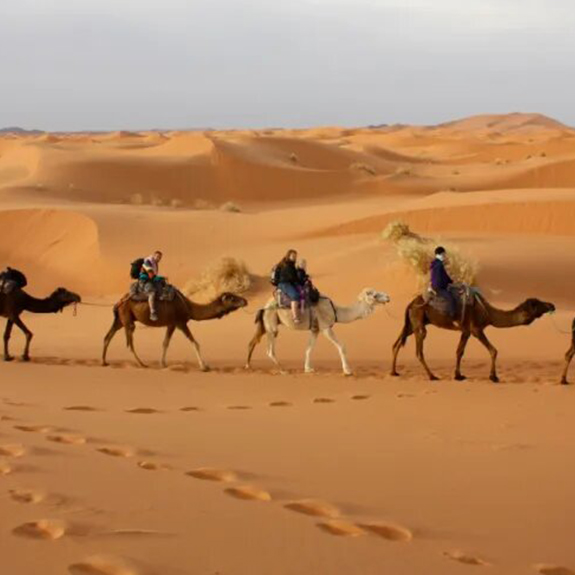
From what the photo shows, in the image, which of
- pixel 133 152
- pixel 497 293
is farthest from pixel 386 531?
pixel 133 152

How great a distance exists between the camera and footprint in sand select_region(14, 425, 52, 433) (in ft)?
27.4

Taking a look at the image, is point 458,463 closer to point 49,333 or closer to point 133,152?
point 49,333

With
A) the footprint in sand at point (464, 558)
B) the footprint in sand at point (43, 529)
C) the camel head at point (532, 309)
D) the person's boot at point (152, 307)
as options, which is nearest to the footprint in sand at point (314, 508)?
the footprint in sand at point (464, 558)

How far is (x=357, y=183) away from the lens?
54.5 m

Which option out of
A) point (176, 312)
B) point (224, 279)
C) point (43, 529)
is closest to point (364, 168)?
point (224, 279)

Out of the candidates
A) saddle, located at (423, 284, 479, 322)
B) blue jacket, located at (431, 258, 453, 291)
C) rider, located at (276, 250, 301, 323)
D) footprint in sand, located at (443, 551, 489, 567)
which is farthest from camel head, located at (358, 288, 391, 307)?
footprint in sand, located at (443, 551, 489, 567)

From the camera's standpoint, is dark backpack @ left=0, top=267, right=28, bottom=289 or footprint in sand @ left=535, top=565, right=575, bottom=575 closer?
footprint in sand @ left=535, top=565, right=575, bottom=575

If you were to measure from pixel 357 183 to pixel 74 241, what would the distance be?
→ 1033 inches

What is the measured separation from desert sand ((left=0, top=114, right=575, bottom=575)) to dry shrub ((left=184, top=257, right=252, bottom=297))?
269 mm

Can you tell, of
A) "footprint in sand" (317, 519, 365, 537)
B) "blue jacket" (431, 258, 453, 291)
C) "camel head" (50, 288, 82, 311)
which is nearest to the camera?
"footprint in sand" (317, 519, 365, 537)

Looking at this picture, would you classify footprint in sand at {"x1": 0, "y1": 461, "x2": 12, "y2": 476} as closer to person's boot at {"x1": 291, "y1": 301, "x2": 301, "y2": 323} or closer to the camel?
person's boot at {"x1": 291, "y1": 301, "x2": 301, "y2": 323}

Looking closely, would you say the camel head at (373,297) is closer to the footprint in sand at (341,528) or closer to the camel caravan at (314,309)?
the camel caravan at (314,309)

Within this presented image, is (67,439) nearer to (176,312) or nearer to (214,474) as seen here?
(214,474)

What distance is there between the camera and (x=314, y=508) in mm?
5973
